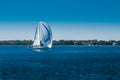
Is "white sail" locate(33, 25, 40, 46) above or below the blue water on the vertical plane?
above

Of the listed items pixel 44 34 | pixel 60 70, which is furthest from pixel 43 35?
pixel 60 70

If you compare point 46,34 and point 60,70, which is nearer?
point 60,70

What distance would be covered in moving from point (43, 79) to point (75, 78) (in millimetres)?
4416

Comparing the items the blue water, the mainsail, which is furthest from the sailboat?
the blue water

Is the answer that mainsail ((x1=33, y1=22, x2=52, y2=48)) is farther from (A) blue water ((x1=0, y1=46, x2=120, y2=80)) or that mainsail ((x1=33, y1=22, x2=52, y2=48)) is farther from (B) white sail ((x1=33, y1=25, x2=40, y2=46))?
(A) blue water ((x1=0, y1=46, x2=120, y2=80))

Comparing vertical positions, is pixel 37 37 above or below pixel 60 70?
above

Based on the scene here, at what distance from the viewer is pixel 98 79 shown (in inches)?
2179

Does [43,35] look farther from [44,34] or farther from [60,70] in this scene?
[60,70]

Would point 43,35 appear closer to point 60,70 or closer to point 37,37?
point 37,37

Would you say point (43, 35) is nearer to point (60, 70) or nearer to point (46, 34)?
point (46, 34)

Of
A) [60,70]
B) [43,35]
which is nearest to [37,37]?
[43,35]

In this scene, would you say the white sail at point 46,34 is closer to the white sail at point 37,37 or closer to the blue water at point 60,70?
the white sail at point 37,37

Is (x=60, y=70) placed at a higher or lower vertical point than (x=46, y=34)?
lower

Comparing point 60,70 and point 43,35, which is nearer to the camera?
point 60,70
